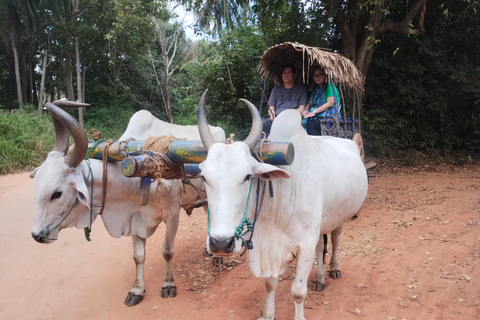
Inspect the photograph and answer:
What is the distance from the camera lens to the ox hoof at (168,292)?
134 inches

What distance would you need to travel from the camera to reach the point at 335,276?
3.56 metres

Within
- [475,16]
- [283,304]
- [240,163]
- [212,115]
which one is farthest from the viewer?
[212,115]

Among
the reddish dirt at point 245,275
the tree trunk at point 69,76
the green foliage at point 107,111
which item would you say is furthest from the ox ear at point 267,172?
the tree trunk at point 69,76

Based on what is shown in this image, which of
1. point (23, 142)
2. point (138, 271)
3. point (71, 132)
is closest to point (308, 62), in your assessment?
point (71, 132)

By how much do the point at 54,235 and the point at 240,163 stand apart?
179 cm

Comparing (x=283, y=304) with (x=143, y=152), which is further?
(x=283, y=304)

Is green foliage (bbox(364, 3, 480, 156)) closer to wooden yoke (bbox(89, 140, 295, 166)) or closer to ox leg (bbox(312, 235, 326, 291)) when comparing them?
ox leg (bbox(312, 235, 326, 291))

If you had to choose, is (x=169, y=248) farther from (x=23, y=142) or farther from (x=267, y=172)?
(x=23, y=142)

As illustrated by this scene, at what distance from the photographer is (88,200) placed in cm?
262

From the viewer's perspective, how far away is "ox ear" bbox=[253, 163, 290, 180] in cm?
Result: 197

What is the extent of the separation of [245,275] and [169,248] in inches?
38.4

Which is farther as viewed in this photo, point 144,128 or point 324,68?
point 324,68

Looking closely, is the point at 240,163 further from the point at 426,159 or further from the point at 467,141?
the point at 467,141

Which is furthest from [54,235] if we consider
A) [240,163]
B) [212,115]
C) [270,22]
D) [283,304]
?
[212,115]
